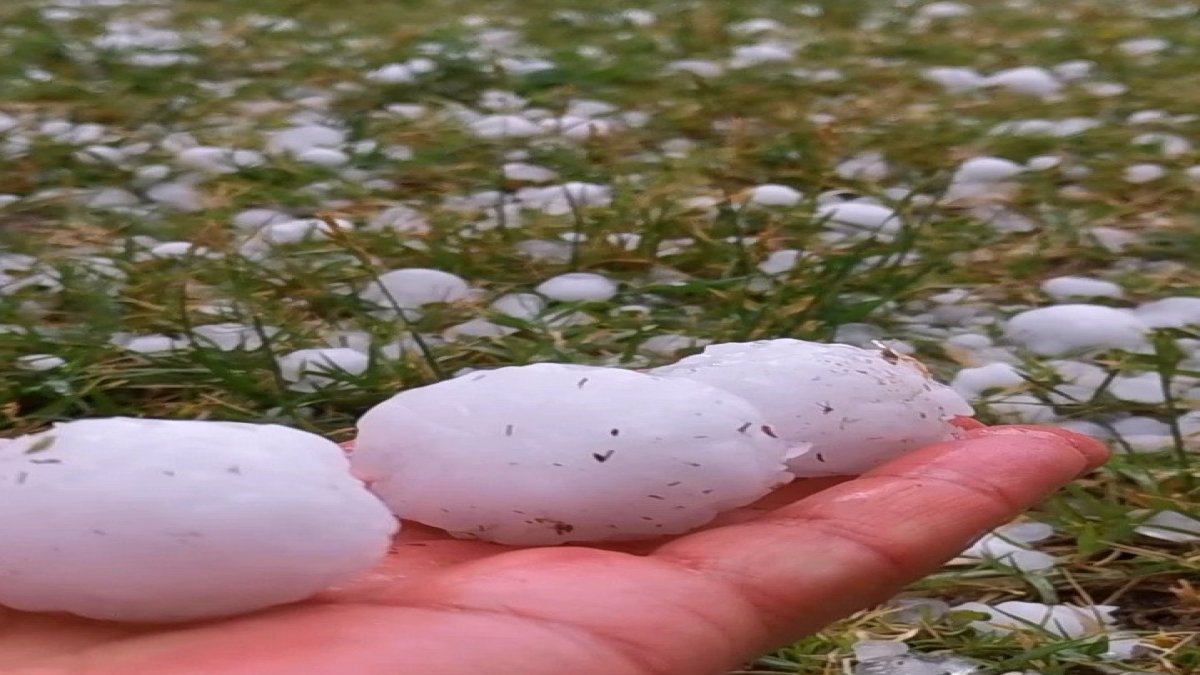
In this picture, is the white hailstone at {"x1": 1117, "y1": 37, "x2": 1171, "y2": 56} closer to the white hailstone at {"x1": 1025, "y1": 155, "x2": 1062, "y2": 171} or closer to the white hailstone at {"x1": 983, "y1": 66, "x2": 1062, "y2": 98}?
the white hailstone at {"x1": 983, "y1": 66, "x2": 1062, "y2": 98}

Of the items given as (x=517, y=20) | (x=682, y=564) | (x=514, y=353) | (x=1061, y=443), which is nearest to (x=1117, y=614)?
(x=1061, y=443)

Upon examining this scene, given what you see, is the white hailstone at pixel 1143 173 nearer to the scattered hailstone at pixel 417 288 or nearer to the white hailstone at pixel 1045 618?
the scattered hailstone at pixel 417 288

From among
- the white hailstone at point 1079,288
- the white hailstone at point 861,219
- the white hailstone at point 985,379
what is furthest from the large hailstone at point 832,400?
the white hailstone at point 861,219

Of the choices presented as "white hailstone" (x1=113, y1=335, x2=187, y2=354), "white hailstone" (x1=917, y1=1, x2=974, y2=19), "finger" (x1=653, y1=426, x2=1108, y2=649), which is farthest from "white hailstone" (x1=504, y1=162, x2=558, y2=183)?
"white hailstone" (x1=917, y1=1, x2=974, y2=19)

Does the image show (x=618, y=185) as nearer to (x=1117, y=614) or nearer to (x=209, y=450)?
(x=1117, y=614)

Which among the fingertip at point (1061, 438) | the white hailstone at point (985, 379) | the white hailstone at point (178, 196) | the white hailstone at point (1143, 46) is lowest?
the white hailstone at point (178, 196)

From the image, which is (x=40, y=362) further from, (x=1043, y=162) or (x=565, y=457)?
(x=1043, y=162)
